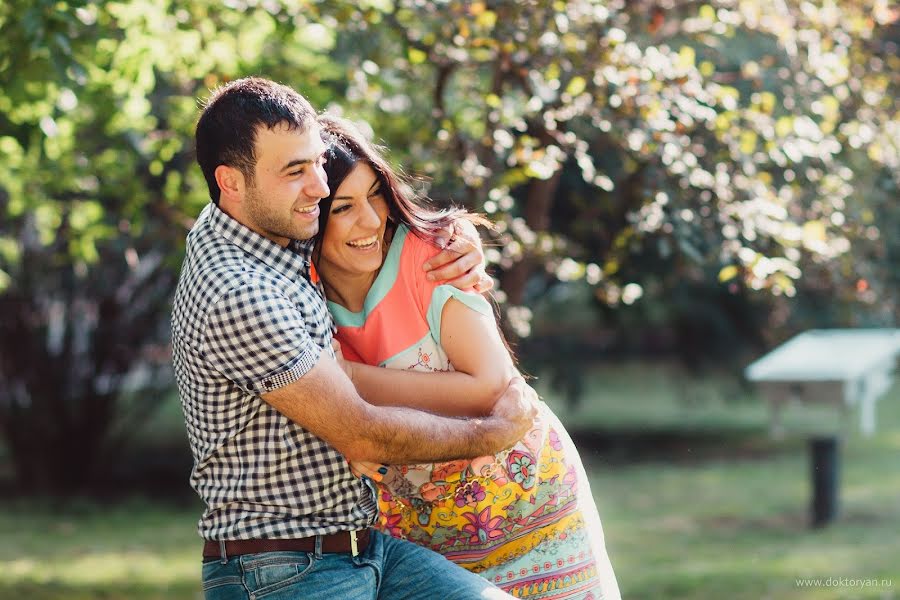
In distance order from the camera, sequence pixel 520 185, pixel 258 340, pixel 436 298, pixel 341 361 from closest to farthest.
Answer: pixel 258 340, pixel 341 361, pixel 436 298, pixel 520 185

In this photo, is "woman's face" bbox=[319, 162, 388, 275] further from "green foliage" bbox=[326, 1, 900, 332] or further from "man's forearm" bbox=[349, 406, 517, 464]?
"green foliage" bbox=[326, 1, 900, 332]

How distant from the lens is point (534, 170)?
467cm

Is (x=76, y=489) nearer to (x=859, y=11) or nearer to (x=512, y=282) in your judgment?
(x=512, y=282)

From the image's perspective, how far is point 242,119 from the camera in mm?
2703

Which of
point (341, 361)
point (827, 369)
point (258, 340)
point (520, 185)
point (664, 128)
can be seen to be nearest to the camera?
point (258, 340)

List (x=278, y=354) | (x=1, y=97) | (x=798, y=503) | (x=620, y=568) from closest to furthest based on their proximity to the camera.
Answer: (x=278, y=354) → (x=1, y=97) → (x=620, y=568) → (x=798, y=503)

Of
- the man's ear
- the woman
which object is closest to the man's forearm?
the woman

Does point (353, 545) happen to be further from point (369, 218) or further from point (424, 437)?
point (369, 218)

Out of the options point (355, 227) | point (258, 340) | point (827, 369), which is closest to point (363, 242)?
point (355, 227)

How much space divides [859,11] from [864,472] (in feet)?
26.2

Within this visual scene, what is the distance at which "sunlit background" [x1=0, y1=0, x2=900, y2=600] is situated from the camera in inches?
190

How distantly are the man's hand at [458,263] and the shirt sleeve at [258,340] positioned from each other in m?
0.51

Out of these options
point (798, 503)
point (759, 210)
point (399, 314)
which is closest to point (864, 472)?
point (798, 503)

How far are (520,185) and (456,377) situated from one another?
5.47 meters
